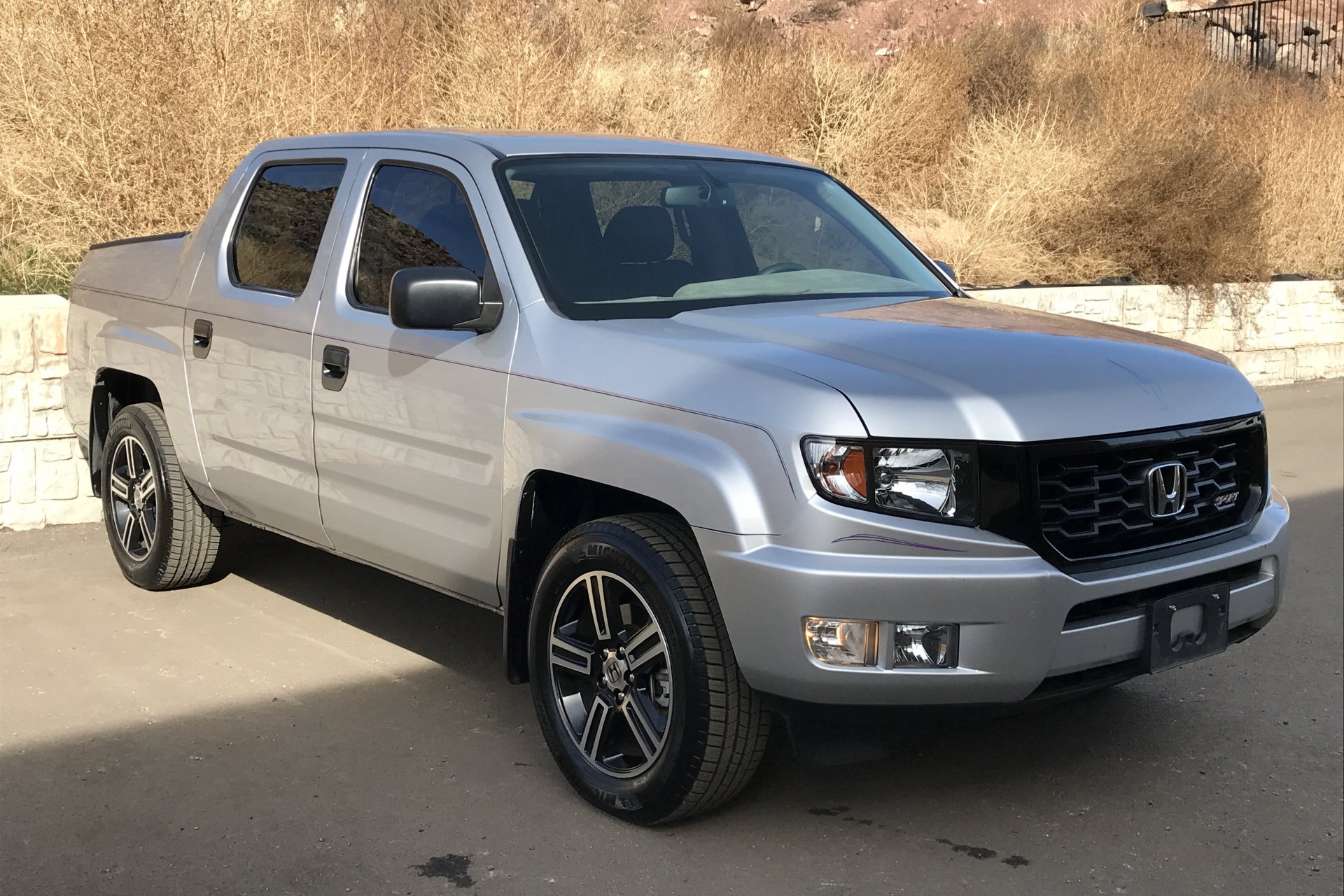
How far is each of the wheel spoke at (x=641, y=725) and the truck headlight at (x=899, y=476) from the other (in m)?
0.88

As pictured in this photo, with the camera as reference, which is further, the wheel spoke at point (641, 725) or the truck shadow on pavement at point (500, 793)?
the wheel spoke at point (641, 725)

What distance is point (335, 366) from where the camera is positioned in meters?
4.84

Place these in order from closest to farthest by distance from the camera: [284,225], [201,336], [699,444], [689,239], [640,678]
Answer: [699,444]
[640,678]
[689,239]
[284,225]
[201,336]

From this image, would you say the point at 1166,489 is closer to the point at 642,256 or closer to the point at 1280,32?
the point at 642,256

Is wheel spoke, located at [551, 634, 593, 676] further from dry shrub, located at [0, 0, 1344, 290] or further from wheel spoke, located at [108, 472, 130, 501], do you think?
dry shrub, located at [0, 0, 1344, 290]

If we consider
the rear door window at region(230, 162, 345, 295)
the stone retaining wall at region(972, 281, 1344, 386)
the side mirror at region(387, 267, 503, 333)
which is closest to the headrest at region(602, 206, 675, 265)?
the side mirror at region(387, 267, 503, 333)

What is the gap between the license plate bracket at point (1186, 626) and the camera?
3770 millimetres

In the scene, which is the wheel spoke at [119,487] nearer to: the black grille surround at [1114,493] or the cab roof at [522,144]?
the cab roof at [522,144]

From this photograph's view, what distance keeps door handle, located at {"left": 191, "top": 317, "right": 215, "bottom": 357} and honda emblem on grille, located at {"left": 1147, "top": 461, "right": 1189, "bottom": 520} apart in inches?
136

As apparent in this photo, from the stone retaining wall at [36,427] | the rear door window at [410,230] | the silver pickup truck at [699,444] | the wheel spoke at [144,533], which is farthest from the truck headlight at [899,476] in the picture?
the stone retaining wall at [36,427]

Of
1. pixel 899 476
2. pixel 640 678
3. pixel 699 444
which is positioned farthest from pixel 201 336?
pixel 899 476

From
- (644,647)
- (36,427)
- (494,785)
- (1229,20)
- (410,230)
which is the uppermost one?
(1229,20)

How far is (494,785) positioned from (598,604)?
0.71 metres

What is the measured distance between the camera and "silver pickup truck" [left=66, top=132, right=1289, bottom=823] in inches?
138
